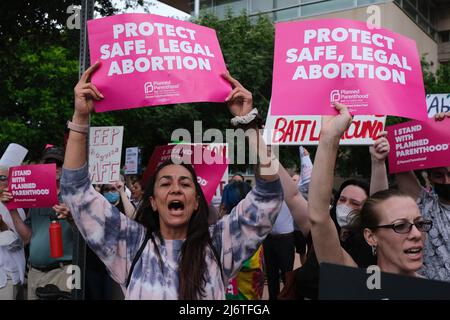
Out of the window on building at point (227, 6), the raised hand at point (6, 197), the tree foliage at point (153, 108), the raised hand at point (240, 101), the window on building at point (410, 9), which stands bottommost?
the raised hand at point (6, 197)

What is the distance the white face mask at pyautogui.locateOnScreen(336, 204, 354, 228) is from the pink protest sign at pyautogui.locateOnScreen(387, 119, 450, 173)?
51cm

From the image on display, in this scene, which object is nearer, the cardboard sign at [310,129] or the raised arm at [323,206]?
the raised arm at [323,206]

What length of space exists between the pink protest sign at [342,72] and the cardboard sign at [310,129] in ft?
4.70

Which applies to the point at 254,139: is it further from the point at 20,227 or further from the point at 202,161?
the point at 20,227

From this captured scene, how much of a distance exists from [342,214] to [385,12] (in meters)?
18.1

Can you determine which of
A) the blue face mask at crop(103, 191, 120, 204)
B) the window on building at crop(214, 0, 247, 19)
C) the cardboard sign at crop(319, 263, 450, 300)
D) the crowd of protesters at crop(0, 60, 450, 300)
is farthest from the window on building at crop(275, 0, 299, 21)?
the cardboard sign at crop(319, 263, 450, 300)

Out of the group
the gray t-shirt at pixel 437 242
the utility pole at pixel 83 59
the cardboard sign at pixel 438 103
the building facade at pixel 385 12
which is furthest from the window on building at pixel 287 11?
the utility pole at pixel 83 59

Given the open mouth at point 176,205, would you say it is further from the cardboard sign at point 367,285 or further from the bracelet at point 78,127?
the cardboard sign at point 367,285

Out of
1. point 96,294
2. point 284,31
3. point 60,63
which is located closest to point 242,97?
point 284,31

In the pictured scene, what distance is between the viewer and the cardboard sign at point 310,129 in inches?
A: 173

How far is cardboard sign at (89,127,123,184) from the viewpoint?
4289 millimetres

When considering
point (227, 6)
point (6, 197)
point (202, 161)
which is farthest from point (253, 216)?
point (227, 6)

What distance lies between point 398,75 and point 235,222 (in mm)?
1359
